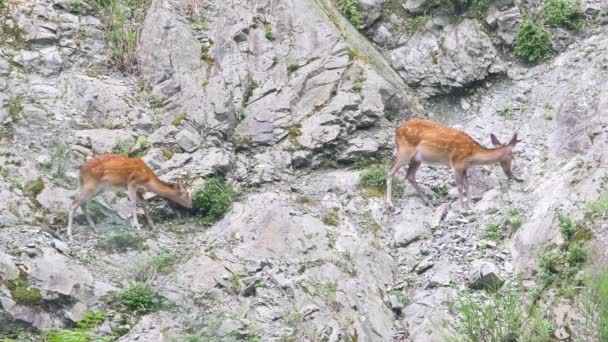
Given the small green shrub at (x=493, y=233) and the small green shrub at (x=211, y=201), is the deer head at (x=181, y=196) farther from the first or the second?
the small green shrub at (x=493, y=233)

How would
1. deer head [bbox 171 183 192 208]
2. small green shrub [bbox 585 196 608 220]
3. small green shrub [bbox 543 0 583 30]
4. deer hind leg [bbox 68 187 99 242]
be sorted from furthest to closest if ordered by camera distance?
small green shrub [bbox 543 0 583 30]
deer head [bbox 171 183 192 208]
deer hind leg [bbox 68 187 99 242]
small green shrub [bbox 585 196 608 220]

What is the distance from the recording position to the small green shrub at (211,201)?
14.2 meters

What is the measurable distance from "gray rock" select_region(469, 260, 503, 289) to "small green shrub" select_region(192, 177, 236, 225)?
431cm

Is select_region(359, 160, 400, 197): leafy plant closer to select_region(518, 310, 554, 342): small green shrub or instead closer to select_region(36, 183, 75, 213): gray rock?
select_region(518, 310, 554, 342): small green shrub

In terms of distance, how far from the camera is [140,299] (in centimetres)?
1173

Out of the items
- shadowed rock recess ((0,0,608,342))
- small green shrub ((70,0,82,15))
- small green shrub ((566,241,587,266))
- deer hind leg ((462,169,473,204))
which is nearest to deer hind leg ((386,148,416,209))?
shadowed rock recess ((0,0,608,342))

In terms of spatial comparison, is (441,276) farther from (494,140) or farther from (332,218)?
(494,140)

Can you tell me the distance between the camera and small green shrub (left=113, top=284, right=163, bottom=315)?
459 inches

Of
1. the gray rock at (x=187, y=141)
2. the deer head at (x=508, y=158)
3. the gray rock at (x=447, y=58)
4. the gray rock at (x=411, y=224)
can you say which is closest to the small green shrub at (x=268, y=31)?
the gray rock at (x=447, y=58)

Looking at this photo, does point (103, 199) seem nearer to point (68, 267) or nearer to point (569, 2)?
point (68, 267)

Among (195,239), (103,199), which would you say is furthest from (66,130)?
(195,239)

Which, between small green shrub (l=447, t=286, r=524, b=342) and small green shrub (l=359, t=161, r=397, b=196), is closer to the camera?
small green shrub (l=447, t=286, r=524, b=342)

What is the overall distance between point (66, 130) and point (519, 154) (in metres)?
7.94

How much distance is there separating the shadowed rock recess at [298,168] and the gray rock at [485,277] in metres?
0.03
